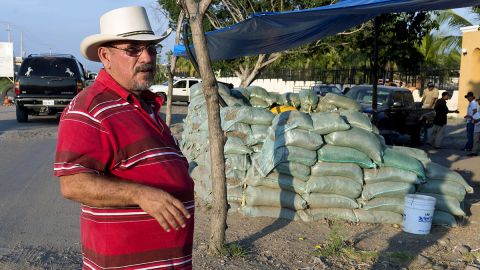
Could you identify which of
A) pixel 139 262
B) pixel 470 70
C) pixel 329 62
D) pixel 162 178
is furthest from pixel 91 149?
pixel 329 62

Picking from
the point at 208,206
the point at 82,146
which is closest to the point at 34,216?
the point at 208,206

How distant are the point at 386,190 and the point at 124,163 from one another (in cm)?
441

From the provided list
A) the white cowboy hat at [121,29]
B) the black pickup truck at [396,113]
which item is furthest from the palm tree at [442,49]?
the white cowboy hat at [121,29]

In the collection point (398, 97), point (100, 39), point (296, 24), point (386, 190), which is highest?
point (296, 24)

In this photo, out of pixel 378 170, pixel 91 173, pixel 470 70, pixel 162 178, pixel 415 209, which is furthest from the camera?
pixel 470 70

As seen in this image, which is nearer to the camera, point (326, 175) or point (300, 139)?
point (300, 139)

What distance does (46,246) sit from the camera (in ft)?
15.7

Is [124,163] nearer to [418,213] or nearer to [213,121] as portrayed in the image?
[213,121]

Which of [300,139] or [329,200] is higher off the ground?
[300,139]

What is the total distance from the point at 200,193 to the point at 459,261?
121 inches

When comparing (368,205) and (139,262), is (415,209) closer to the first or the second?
(368,205)

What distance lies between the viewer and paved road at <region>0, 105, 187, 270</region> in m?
4.44

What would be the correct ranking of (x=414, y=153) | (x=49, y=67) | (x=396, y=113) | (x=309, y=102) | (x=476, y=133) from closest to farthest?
(x=414, y=153) → (x=309, y=102) → (x=476, y=133) → (x=396, y=113) → (x=49, y=67)

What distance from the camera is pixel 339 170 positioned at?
579cm
